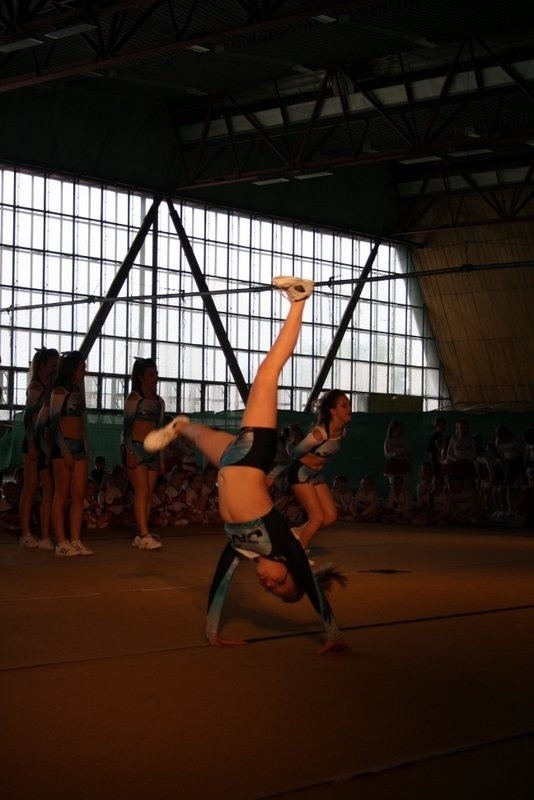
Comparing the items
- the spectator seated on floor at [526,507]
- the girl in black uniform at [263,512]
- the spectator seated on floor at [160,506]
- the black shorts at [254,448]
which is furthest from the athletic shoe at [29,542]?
the spectator seated on floor at [526,507]

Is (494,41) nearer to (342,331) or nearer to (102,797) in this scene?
(342,331)

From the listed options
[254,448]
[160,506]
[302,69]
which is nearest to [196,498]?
[160,506]

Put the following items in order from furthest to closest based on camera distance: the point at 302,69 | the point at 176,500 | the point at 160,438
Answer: the point at 302,69 < the point at 176,500 < the point at 160,438

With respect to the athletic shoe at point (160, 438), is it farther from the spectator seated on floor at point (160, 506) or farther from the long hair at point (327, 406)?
the spectator seated on floor at point (160, 506)

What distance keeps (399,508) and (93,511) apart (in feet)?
15.2

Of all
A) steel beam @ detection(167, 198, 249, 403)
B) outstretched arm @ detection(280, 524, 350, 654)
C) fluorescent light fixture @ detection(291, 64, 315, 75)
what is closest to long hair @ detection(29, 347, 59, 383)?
outstretched arm @ detection(280, 524, 350, 654)

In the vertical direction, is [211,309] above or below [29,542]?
above

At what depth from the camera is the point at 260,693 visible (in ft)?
15.5

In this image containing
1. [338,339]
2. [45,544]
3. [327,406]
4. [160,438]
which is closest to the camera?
[160,438]

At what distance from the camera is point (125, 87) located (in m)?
27.4

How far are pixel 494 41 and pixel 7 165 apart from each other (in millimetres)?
12460

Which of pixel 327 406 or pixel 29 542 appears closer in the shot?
pixel 327 406

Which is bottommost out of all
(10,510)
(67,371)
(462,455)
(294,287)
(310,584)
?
(10,510)

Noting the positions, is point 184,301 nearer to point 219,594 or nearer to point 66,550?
point 66,550
